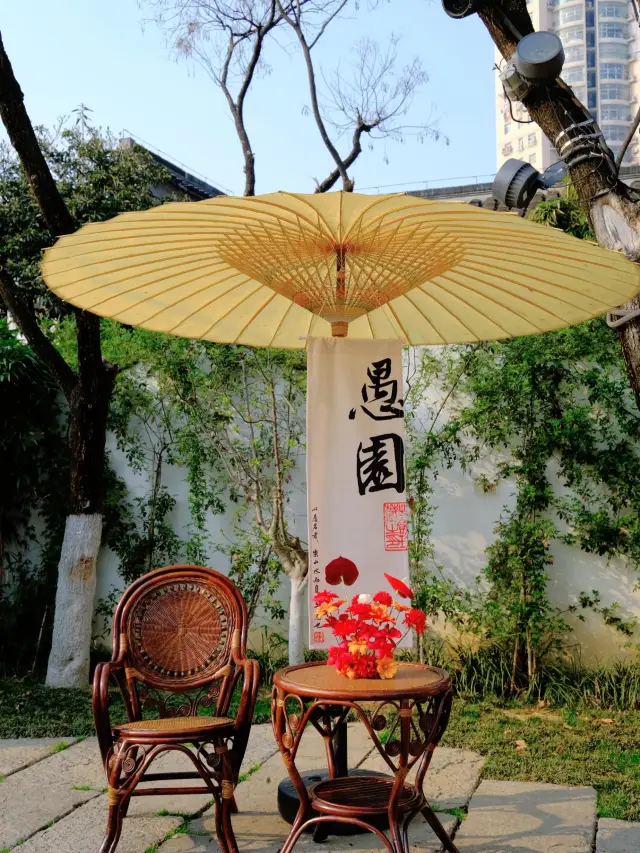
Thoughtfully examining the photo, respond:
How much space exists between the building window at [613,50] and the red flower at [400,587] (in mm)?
68368

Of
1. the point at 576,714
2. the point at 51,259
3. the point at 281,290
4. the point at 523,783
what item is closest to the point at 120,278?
the point at 51,259

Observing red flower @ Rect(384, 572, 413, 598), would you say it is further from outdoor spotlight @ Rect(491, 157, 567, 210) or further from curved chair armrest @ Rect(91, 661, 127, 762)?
outdoor spotlight @ Rect(491, 157, 567, 210)

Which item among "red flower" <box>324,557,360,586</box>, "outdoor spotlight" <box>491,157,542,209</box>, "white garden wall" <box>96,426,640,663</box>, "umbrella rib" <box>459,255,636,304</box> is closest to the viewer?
"umbrella rib" <box>459,255,636,304</box>

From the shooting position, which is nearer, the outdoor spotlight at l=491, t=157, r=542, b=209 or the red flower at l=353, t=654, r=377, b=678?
the red flower at l=353, t=654, r=377, b=678

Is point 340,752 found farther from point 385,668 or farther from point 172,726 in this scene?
point 172,726

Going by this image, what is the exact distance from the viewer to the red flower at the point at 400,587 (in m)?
2.93

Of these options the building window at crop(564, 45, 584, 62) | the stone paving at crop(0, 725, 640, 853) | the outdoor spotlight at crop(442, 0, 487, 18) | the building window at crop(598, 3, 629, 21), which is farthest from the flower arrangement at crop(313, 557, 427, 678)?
the building window at crop(598, 3, 629, 21)

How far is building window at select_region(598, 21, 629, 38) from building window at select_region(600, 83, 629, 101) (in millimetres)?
3520

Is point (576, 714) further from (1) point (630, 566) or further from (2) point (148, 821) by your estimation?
(2) point (148, 821)

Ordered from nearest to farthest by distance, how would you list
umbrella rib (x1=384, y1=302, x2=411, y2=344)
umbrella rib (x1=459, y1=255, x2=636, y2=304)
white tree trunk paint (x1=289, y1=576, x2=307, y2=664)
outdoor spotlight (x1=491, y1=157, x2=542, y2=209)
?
umbrella rib (x1=459, y1=255, x2=636, y2=304) → umbrella rib (x1=384, y1=302, x2=411, y2=344) → outdoor spotlight (x1=491, y1=157, x2=542, y2=209) → white tree trunk paint (x1=289, y1=576, x2=307, y2=664)

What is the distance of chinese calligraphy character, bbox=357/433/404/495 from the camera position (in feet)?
10.5

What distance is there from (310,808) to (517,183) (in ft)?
10.5

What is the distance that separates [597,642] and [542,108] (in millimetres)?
3087

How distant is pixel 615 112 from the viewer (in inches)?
2427
